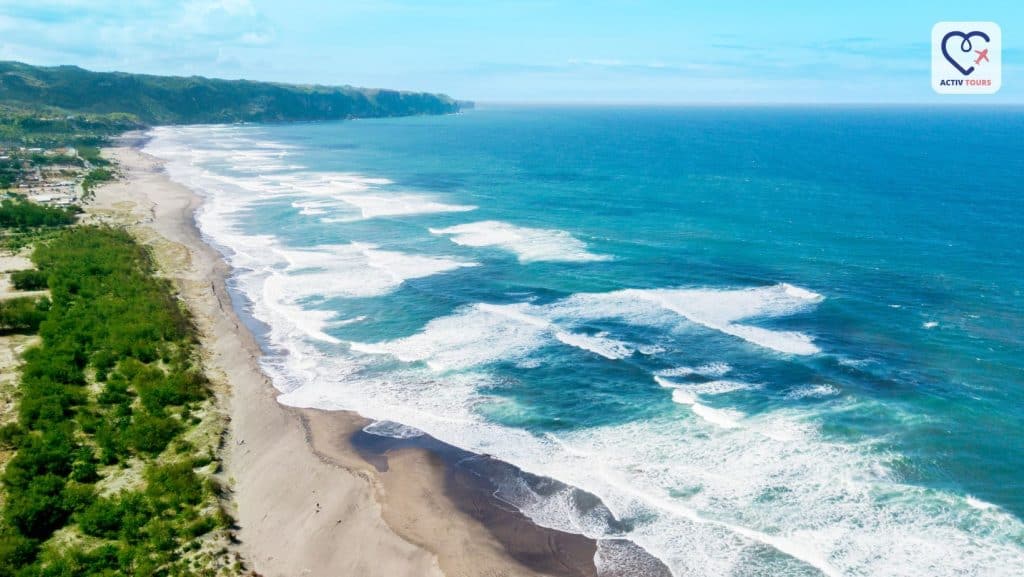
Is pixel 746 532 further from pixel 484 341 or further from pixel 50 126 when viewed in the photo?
pixel 50 126

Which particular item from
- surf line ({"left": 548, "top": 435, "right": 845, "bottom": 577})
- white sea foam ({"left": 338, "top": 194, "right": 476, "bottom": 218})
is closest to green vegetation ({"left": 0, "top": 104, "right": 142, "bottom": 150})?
white sea foam ({"left": 338, "top": 194, "right": 476, "bottom": 218})

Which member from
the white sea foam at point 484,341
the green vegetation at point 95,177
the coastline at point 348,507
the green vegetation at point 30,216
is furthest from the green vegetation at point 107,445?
the green vegetation at point 95,177

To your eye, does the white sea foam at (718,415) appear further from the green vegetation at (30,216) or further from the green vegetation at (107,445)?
the green vegetation at (30,216)

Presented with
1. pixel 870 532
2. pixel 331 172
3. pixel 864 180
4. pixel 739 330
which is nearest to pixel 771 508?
pixel 870 532

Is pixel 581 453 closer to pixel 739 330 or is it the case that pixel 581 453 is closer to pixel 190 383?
pixel 739 330

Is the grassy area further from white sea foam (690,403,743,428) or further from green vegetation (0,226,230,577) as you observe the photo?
white sea foam (690,403,743,428)

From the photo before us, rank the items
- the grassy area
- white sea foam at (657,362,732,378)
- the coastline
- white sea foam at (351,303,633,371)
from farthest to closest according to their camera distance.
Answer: the grassy area → white sea foam at (351,303,633,371) → white sea foam at (657,362,732,378) → the coastline

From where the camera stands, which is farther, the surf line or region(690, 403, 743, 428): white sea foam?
region(690, 403, 743, 428): white sea foam
